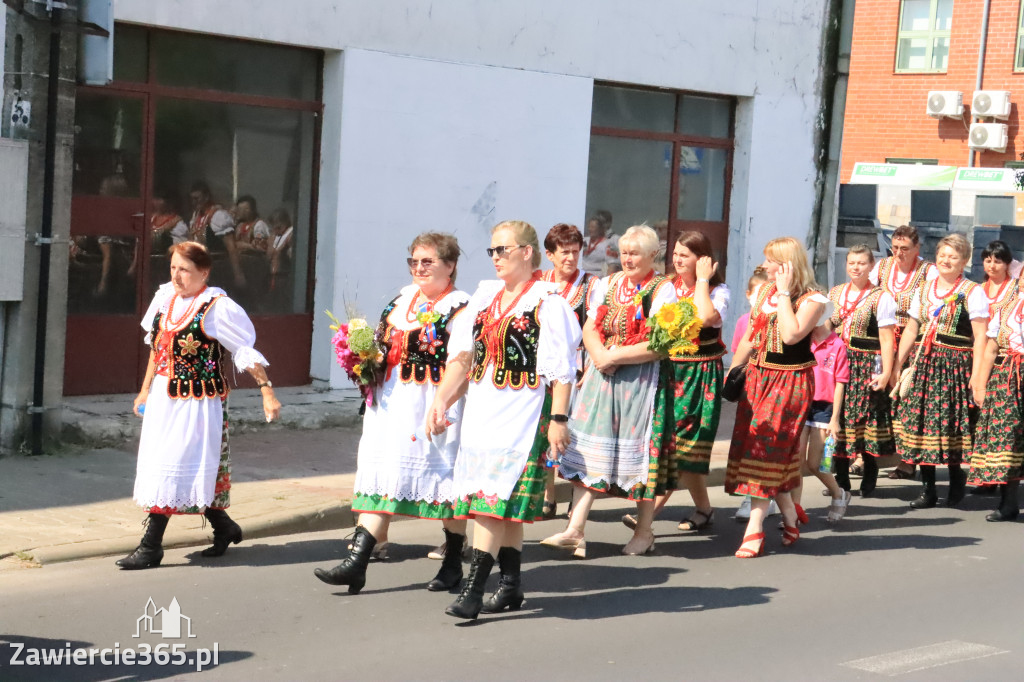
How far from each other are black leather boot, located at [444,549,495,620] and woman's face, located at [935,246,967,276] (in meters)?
5.16

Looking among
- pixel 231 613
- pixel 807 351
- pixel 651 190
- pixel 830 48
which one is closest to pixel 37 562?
pixel 231 613

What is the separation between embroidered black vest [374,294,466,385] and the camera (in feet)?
23.4

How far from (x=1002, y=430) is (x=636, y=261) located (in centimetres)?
368

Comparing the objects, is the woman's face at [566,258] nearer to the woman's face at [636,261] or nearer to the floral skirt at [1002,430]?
the woman's face at [636,261]

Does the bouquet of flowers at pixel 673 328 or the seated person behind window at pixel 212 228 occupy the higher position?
the seated person behind window at pixel 212 228

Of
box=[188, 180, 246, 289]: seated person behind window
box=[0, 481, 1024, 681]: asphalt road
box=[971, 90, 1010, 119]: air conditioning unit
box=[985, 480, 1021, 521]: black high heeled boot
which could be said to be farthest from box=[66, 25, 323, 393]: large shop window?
box=[971, 90, 1010, 119]: air conditioning unit

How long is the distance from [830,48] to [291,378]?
789cm

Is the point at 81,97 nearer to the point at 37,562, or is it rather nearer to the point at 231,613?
the point at 37,562

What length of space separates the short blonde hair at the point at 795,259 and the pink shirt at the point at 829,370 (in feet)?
4.46

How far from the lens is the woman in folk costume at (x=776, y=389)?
8359 millimetres

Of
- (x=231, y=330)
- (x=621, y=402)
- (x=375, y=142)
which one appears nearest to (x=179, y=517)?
(x=231, y=330)

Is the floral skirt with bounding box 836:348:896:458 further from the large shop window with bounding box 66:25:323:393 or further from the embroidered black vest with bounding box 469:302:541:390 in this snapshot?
the large shop window with bounding box 66:25:323:393

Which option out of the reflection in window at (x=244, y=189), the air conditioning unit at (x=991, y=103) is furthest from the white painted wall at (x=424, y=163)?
the air conditioning unit at (x=991, y=103)

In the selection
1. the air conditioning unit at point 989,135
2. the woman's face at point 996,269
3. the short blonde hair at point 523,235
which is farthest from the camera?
the air conditioning unit at point 989,135
